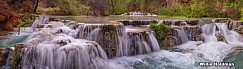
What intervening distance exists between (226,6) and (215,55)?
358 inches

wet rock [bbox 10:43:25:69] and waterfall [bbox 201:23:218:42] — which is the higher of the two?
wet rock [bbox 10:43:25:69]

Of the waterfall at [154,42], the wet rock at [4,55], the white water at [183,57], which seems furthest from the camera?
the waterfall at [154,42]

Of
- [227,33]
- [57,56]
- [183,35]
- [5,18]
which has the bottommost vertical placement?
[227,33]

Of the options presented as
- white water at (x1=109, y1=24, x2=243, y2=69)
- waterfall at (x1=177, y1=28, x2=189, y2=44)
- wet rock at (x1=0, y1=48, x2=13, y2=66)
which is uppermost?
wet rock at (x1=0, y1=48, x2=13, y2=66)

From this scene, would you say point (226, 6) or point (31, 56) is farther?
point (226, 6)

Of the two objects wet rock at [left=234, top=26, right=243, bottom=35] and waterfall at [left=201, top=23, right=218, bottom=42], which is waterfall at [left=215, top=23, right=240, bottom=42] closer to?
wet rock at [left=234, top=26, right=243, bottom=35]

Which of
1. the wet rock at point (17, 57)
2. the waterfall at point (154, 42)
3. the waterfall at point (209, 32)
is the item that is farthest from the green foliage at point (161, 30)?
the wet rock at point (17, 57)

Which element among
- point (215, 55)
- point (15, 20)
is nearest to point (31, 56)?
point (215, 55)

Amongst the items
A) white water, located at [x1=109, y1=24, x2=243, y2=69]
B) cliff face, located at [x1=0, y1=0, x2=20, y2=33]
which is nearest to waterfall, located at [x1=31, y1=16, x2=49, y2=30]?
cliff face, located at [x1=0, y1=0, x2=20, y2=33]

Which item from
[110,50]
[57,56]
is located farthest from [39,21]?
[57,56]

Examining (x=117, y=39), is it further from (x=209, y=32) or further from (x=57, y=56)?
(x=209, y=32)

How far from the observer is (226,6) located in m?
17.1

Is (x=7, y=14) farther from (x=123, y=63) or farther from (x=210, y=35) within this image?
(x=210, y=35)

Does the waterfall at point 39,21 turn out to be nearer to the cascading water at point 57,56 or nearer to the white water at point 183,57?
the white water at point 183,57
